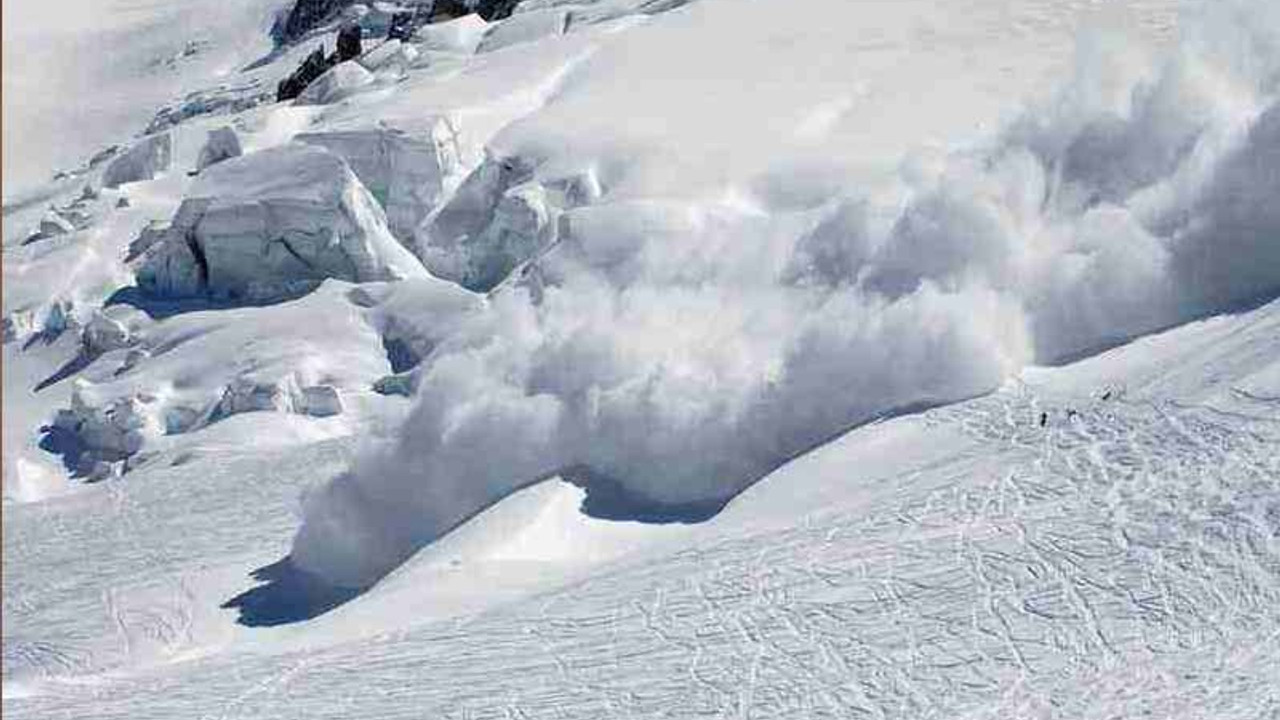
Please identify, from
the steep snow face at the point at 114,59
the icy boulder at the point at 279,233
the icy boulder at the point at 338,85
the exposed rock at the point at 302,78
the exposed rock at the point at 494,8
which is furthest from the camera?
the steep snow face at the point at 114,59

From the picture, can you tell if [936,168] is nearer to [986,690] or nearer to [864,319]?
[864,319]

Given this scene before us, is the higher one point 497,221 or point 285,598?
point 285,598

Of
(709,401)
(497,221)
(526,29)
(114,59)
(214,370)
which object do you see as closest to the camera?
(709,401)

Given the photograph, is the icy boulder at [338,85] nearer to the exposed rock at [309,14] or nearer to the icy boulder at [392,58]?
the icy boulder at [392,58]

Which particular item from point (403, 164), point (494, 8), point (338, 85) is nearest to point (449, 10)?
point (494, 8)

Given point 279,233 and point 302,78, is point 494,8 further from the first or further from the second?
point 279,233

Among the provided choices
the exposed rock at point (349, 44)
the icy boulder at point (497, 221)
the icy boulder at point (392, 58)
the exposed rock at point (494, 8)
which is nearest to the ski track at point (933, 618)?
the icy boulder at point (497, 221)

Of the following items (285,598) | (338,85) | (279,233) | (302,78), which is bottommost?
(302,78)
